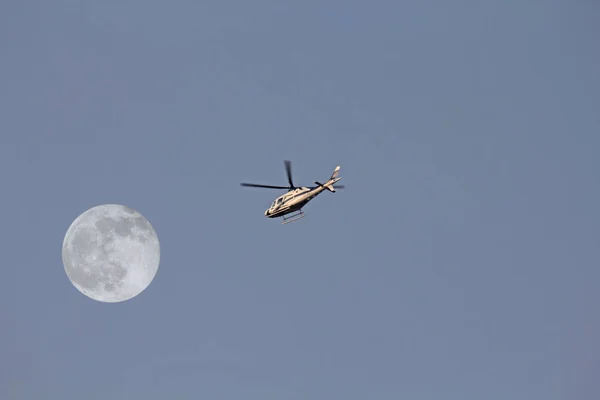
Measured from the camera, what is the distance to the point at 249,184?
463 feet

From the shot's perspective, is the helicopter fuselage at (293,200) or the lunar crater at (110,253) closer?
the lunar crater at (110,253)

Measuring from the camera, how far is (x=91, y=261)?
13312 centimetres

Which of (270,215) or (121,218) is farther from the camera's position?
(270,215)

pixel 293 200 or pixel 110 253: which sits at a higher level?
pixel 293 200

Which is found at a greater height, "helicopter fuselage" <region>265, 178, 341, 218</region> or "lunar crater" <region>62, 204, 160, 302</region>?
"helicopter fuselage" <region>265, 178, 341, 218</region>

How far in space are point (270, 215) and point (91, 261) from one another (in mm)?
25444

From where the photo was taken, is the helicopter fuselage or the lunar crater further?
the helicopter fuselage

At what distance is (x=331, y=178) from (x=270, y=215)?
37.5 feet

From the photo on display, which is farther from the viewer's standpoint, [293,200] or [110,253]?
[293,200]

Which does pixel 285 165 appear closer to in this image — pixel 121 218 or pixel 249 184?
pixel 249 184

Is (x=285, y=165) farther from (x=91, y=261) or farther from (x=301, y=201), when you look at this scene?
(x=91, y=261)

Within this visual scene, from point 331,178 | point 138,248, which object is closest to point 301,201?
point 331,178

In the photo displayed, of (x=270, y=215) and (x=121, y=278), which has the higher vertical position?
(x=270, y=215)

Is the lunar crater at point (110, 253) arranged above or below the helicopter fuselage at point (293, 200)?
below
